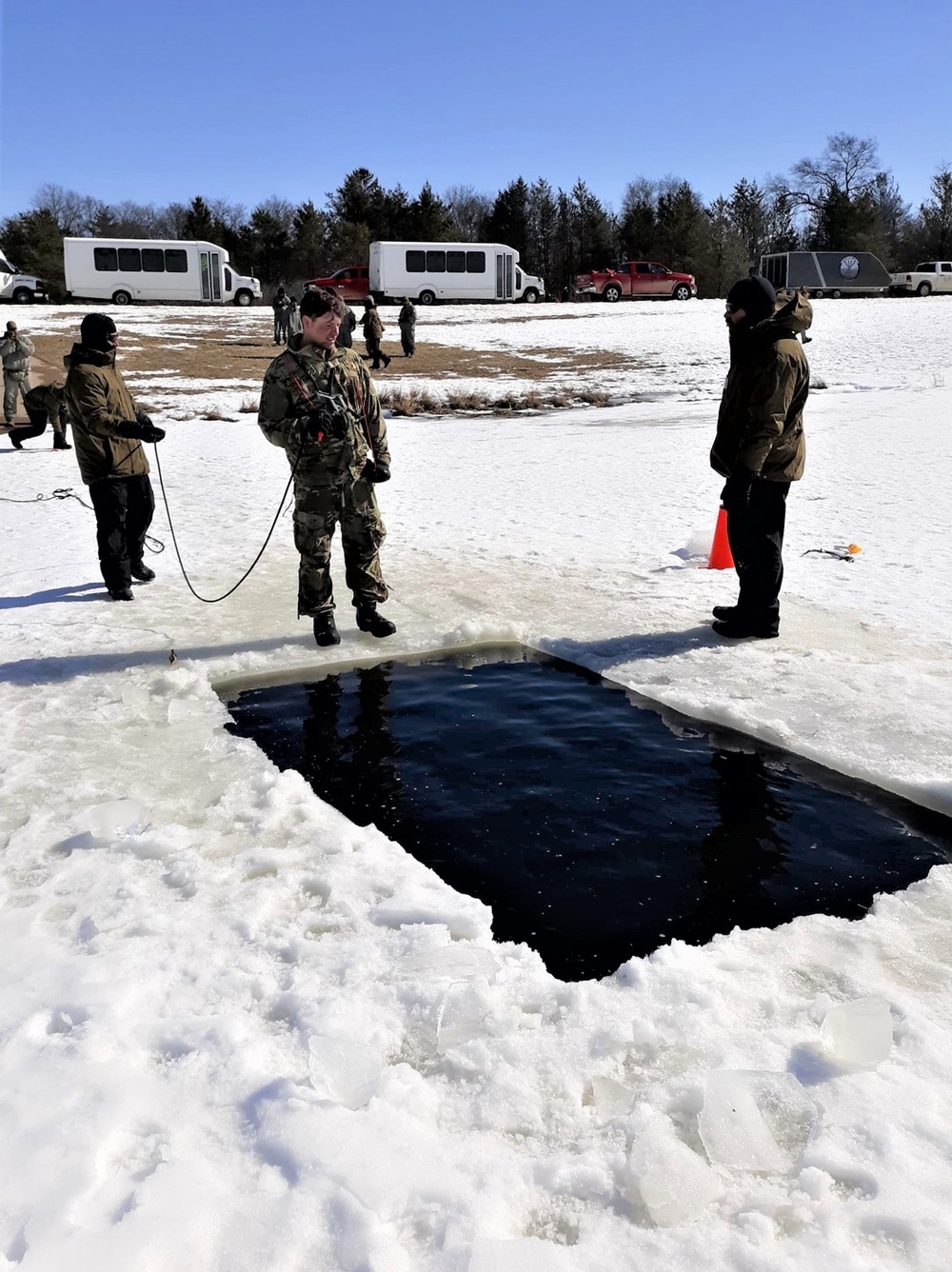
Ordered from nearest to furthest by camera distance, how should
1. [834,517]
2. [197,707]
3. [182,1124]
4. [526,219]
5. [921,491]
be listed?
[182,1124] → [197,707] → [834,517] → [921,491] → [526,219]

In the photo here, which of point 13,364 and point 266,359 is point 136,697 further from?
point 266,359

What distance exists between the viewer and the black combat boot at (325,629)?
19.0 feet

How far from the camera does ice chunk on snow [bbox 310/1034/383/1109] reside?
2.42 meters

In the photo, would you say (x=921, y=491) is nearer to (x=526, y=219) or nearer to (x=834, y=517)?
(x=834, y=517)

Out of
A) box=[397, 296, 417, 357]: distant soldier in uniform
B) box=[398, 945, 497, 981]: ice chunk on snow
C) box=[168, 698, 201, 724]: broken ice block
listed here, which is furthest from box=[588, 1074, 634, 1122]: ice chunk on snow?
box=[397, 296, 417, 357]: distant soldier in uniform

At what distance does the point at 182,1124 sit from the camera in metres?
2.33

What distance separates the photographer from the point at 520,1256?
2002 mm

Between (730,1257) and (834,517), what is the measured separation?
317 inches

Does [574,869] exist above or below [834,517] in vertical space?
below

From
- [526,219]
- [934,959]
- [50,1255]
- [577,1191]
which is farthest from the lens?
[526,219]

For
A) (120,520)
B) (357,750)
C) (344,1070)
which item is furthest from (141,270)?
(344,1070)

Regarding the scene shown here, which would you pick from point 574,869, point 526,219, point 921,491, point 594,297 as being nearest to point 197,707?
point 574,869

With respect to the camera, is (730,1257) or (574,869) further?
(574,869)

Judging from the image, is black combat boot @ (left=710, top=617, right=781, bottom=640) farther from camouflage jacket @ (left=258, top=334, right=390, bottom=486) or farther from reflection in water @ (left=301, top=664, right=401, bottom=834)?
camouflage jacket @ (left=258, top=334, right=390, bottom=486)
